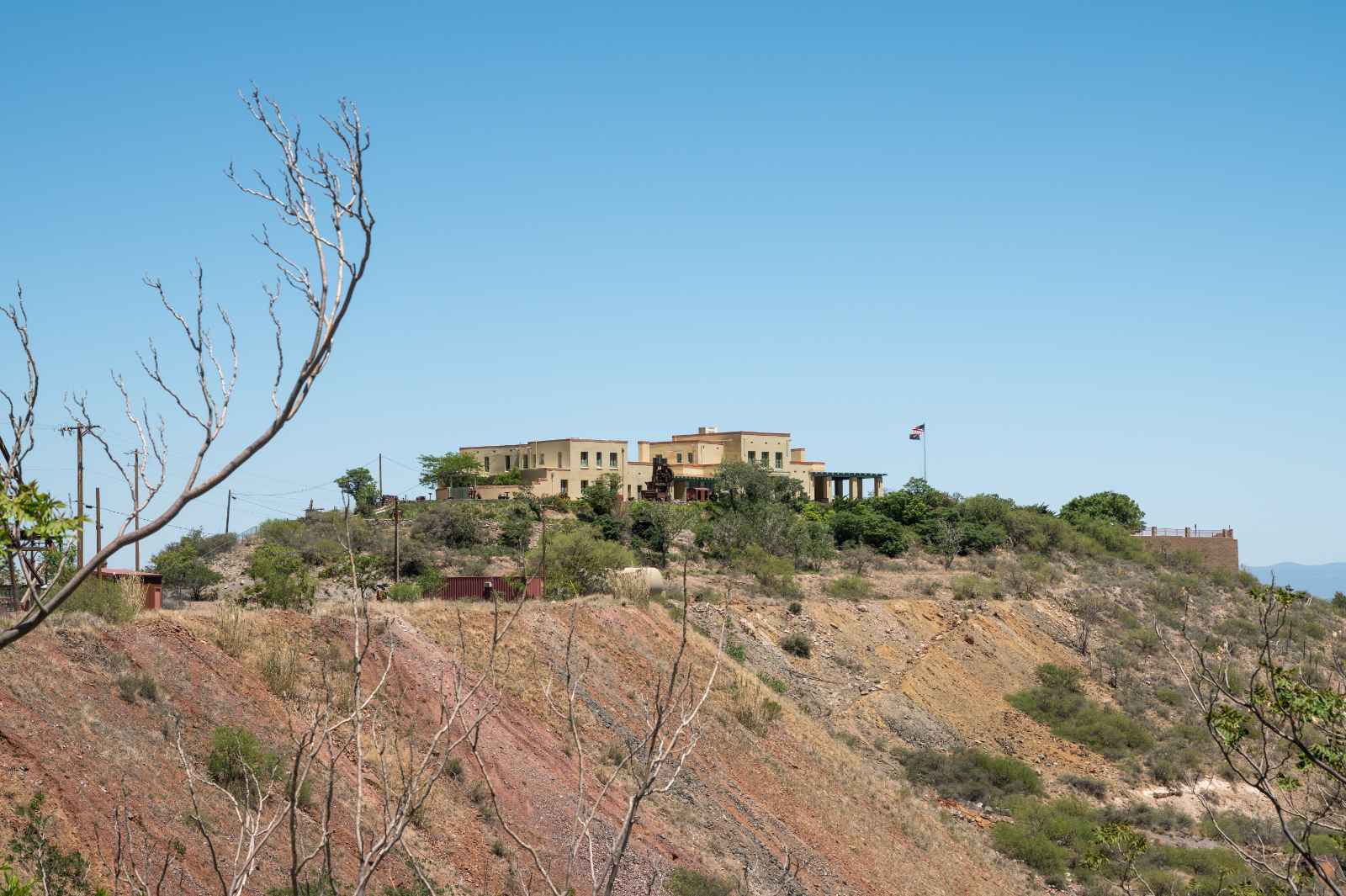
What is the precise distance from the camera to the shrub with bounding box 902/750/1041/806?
133ft

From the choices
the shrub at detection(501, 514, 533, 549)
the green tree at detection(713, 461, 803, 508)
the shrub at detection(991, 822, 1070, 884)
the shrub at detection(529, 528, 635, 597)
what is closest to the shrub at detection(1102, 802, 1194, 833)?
the shrub at detection(991, 822, 1070, 884)

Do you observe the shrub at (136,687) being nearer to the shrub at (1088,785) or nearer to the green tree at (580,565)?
the green tree at (580,565)

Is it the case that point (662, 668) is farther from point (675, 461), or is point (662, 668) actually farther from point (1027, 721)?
point (675, 461)

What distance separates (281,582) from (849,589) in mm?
27451

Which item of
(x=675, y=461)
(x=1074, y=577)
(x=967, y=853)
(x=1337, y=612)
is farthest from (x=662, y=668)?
(x=675, y=461)

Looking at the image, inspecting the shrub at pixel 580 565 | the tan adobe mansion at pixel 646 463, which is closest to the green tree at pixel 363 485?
the tan adobe mansion at pixel 646 463

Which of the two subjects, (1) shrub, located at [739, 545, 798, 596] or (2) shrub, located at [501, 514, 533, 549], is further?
(2) shrub, located at [501, 514, 533, 549]

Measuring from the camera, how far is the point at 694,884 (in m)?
23.2

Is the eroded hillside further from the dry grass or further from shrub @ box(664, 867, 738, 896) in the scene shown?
shrub @ box(664, 867, 738, 896)

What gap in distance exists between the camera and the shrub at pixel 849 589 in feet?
182

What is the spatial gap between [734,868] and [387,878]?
962 centimetres

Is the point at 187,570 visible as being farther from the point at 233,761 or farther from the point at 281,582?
the point at 233,761

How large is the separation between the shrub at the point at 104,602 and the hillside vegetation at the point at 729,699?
334 millimetres

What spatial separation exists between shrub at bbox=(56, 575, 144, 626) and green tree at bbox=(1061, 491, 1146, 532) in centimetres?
7696
